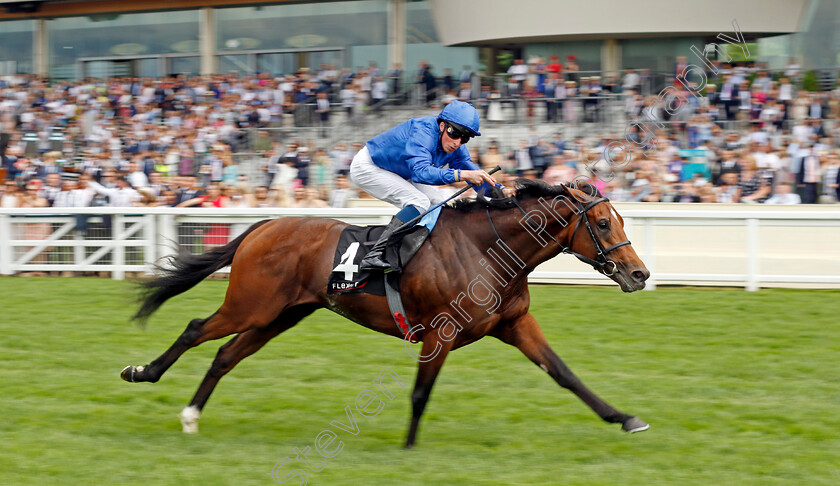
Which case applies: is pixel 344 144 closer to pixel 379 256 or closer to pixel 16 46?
pixel 379 256

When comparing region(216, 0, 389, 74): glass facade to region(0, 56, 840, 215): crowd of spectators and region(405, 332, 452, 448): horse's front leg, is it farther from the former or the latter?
region(405, 332, 452, 448): horse's front leg

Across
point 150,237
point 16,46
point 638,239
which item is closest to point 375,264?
point 638,239

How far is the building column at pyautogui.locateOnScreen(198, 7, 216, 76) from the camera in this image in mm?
19328

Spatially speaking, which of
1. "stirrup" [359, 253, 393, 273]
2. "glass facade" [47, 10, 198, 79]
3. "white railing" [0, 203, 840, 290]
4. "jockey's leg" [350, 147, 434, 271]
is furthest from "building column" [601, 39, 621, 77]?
"stirrup" [359, 253, 393, 273]

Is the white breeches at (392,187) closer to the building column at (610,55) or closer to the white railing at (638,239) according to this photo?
the white railing at (638,239)

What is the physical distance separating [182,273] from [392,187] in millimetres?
1285

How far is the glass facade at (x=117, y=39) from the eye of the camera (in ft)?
64.7

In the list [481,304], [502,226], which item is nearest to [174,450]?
[481,304]

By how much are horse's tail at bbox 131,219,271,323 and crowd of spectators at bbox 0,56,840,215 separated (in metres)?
3.69

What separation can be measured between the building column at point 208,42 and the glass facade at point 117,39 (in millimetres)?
240

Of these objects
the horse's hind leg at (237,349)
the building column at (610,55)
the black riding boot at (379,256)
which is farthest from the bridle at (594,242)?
the building column at (610,55)

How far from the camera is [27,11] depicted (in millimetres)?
20766

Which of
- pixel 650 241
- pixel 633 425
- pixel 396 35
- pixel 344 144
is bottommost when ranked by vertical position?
pixel 633 425

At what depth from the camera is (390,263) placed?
426 cm
